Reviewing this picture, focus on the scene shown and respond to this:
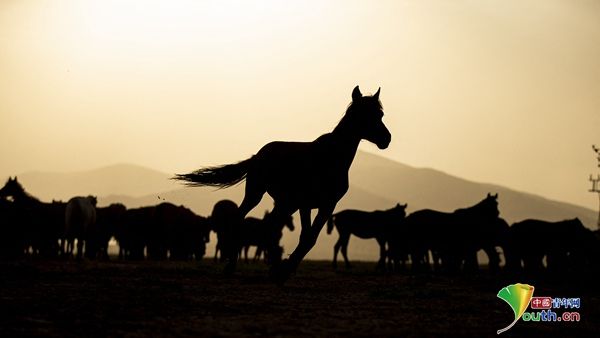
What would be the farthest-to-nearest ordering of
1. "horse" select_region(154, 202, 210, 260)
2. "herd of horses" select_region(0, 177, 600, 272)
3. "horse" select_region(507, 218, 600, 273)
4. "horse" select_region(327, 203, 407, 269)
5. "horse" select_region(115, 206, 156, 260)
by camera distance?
"horse" select_region(154, 202, 210, 260)
"horse" select_region(115, 206, 156, 260)
"horse" select_region(327, 203, 407, 269)
"horse" select_region(507, 218, 600, 273)
"herd of horses" select_region(0, 177, 600, 272)

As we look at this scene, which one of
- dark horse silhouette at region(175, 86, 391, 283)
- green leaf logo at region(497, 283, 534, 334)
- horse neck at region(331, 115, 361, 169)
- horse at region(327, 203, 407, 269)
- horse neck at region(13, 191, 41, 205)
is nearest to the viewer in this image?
green leaf logo at region(497, 283, 534, 334)

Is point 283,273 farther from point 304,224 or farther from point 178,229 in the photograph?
point 178,229

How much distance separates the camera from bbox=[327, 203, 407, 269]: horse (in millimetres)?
27641

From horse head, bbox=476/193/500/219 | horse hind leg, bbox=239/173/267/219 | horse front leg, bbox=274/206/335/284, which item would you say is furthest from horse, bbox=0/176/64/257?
horse front leg, bbox=274/206/335/284

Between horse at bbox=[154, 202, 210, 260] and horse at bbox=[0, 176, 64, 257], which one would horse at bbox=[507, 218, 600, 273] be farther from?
horse at bbox=[0, 176, 64, 257]

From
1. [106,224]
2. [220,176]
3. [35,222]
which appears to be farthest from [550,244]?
[35,222]

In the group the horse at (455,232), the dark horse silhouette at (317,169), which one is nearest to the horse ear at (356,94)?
the dark horse silhouette at (317,169)

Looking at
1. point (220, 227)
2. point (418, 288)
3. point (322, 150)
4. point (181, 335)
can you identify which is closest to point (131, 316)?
point (181, 335)

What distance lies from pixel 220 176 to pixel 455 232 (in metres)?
12.7

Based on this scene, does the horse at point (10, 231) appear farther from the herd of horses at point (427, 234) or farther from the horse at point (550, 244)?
the horse at point (550, 244)

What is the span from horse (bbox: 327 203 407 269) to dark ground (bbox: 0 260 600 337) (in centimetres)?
1420

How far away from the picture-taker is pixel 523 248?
25.5 meters

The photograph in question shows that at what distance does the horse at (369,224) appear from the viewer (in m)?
27.6

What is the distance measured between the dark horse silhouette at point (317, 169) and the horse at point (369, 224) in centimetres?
1435
